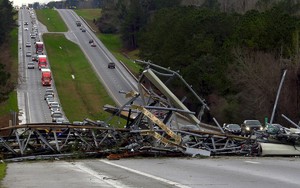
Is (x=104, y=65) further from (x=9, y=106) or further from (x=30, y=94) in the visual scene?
(x=9, y=106)

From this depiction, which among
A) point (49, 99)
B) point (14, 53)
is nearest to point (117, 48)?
point (14, 53)

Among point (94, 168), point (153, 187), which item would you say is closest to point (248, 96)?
point (94, 168)

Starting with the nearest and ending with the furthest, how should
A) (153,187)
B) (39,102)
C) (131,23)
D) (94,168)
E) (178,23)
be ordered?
(153,187), (94,168), (39,102), (178,23), (131,23)

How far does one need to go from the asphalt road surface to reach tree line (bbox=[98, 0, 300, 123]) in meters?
39.1

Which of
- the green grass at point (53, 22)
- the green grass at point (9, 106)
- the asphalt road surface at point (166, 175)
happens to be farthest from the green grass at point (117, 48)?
the asphalt road surface at point (166, 175)

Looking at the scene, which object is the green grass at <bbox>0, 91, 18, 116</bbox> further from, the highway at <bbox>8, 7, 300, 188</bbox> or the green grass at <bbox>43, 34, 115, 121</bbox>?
the highway at <bbox>8, 7, 300, 188</bbox>

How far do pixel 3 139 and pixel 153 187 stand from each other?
44.0ft

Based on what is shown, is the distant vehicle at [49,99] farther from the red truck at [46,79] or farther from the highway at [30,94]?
the red truck at [46,79]

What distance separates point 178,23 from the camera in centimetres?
9431

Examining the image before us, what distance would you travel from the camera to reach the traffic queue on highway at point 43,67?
76062 mm

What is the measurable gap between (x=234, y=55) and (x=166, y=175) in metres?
56.8

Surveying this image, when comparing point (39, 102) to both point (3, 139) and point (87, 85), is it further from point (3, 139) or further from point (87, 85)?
point (3, 139)

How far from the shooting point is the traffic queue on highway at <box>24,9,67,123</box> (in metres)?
76.1

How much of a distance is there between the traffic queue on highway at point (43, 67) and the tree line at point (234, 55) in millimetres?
16166
